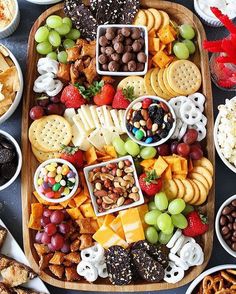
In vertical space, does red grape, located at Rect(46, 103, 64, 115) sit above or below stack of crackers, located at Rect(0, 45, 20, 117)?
below

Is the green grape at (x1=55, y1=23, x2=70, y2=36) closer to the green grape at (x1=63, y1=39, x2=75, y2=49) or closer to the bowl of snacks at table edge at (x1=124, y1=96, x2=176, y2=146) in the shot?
the green grape at (x1=63, y1=39, x2=75, y2=49)

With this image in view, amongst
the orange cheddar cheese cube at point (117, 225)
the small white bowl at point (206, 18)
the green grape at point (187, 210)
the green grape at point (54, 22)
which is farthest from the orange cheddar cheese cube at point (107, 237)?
the small white bowl at point (206, 18)

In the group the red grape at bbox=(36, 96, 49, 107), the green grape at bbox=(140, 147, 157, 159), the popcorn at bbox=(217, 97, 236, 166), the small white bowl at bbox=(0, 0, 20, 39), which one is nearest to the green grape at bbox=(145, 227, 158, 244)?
the green grape at bbox=(140, 147, 157, 159)

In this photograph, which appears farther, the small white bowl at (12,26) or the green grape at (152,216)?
the small white bowl at (12,26)

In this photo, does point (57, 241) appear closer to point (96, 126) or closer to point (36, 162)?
point (36, 162)

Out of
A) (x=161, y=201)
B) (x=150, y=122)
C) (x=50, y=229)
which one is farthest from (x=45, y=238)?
(x=150, y=122)

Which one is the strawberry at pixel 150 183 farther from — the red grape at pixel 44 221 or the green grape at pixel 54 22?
the green grape at pixel 54 22
